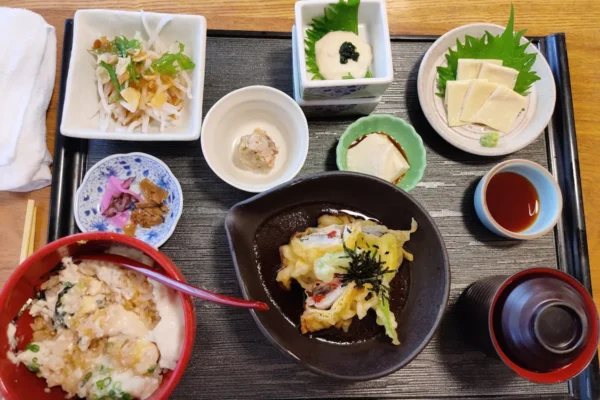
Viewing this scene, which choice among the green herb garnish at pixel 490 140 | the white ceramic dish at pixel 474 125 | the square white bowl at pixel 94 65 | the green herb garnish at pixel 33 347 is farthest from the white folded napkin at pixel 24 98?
the green herb garnish at pixel 490 140

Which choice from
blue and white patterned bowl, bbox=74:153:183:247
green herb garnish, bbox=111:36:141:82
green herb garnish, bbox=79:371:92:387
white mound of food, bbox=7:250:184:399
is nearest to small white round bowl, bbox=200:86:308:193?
blue and white patterned bowl, bbox=74:153:183:247

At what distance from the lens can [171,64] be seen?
158cm

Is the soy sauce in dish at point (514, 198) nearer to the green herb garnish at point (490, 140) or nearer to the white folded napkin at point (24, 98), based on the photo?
the green herb garnish at point (490, 140)

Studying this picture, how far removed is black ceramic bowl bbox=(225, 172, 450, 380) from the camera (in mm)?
1309

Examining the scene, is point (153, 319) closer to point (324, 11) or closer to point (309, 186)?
point (309, 186)

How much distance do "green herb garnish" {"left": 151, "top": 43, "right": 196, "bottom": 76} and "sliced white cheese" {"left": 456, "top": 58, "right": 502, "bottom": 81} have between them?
39.6 inches

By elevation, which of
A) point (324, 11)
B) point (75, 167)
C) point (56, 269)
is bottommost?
point (56, 269)

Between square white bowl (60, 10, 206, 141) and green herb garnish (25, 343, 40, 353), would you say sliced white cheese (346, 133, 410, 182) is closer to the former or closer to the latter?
square white bowl (60, 10, 206, 141)

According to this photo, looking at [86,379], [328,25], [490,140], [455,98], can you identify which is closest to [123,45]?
[328,25]

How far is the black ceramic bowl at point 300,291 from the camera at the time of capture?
1.31m

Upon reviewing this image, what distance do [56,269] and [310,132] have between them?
97cm

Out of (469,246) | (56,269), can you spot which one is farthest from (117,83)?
(469,246)

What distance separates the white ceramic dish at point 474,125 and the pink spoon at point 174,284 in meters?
0.93

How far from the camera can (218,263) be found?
1.59 metres
